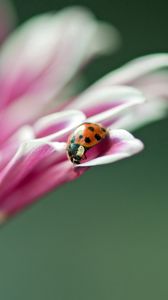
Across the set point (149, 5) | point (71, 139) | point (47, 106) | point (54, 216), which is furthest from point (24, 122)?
point (149, 5)

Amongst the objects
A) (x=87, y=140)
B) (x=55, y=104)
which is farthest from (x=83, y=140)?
(x=55, y=104)

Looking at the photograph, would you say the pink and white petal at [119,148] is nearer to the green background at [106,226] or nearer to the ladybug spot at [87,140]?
the ladybug spot at [87,140]

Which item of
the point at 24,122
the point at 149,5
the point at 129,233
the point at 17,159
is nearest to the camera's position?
the point at 17,159

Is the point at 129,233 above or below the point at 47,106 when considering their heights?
below

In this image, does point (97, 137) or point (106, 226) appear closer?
point (97, 137)

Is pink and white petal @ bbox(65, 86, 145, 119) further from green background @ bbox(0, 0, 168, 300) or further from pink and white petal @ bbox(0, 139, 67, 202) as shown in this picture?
green background @ bbox(0, 0, 168, 300)

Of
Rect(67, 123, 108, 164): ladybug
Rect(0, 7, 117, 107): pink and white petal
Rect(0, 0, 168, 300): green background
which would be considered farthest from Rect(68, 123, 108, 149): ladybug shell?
Rect(0, 0, 168, 300): green background

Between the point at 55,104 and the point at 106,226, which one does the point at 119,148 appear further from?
the point at 106,226

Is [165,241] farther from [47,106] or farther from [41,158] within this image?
[41,158]
